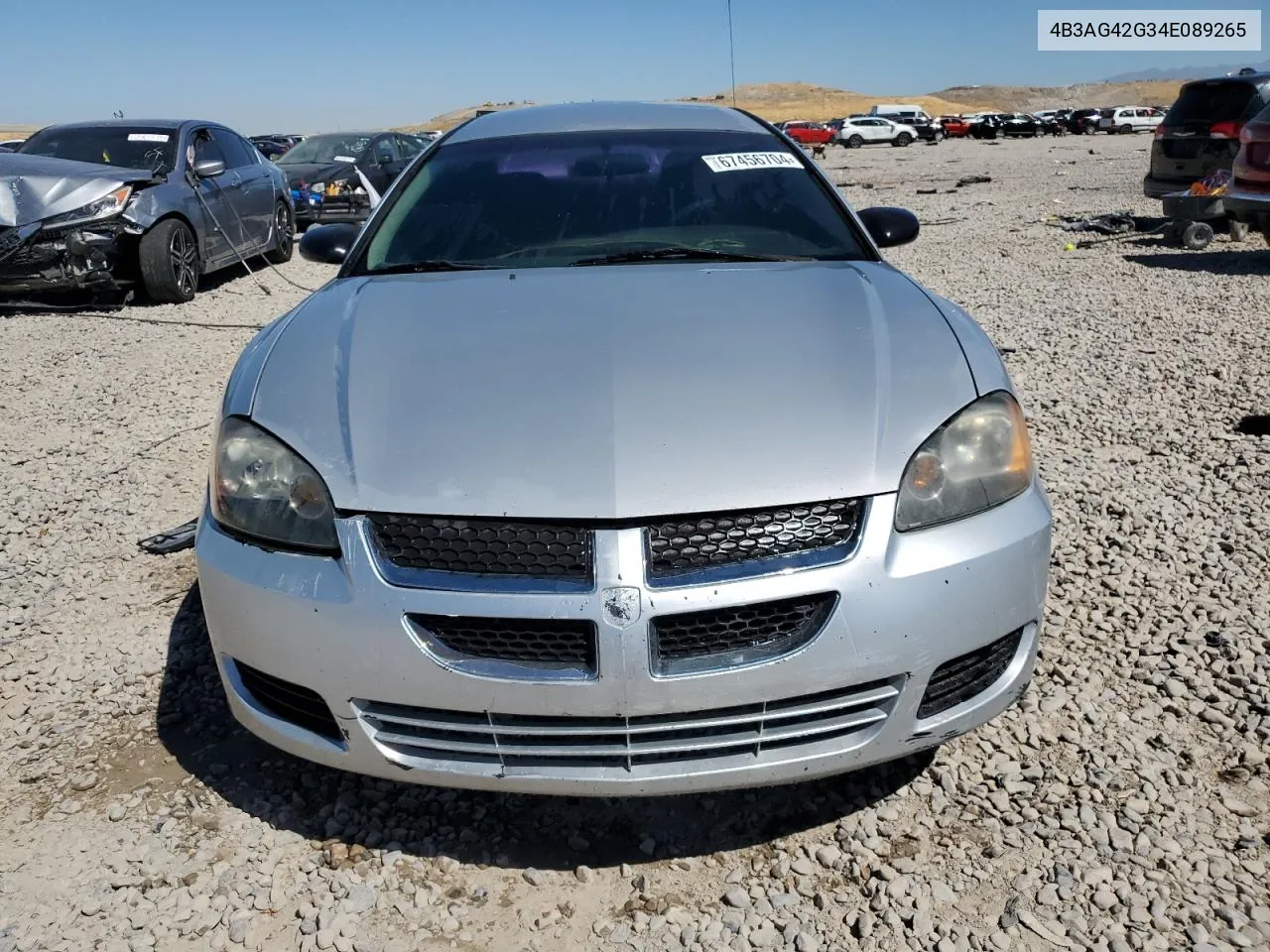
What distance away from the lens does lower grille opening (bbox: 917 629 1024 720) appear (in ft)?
6.31

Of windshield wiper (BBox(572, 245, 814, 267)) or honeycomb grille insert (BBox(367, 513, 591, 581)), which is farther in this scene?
windshield wiper (BBox(572, 245, 814, 267))

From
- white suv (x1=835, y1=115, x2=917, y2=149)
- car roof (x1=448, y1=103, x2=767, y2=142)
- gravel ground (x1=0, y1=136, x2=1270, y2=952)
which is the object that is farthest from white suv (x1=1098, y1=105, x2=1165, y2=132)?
car roof (x1=448, y1=103, x2=767, y2=142)

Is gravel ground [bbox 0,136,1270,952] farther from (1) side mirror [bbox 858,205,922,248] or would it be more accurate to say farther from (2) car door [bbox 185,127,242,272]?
(2) car door [bbox 185,127,242,272]

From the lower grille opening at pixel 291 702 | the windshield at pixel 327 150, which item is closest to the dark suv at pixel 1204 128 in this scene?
the windshield at pixel 327 150

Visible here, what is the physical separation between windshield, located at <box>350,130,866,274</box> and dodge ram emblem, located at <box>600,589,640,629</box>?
1399mm

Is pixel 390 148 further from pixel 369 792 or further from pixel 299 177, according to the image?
pixel 369 792

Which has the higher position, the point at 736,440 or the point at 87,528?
the point at 736,440

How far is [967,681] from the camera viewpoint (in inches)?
78.4

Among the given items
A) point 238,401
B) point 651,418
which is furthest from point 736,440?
point 238,401

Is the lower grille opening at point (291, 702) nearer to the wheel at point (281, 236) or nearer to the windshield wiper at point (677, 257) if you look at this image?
the windshield wiper at point (677, 257)

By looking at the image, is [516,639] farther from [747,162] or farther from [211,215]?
[211,215]

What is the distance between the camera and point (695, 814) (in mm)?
2188

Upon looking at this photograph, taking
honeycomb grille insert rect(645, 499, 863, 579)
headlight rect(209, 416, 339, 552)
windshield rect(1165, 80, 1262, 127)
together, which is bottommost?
honeycomb grille insert rect(645, 499, 863, 579)

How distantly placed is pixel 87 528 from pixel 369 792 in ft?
7.06
